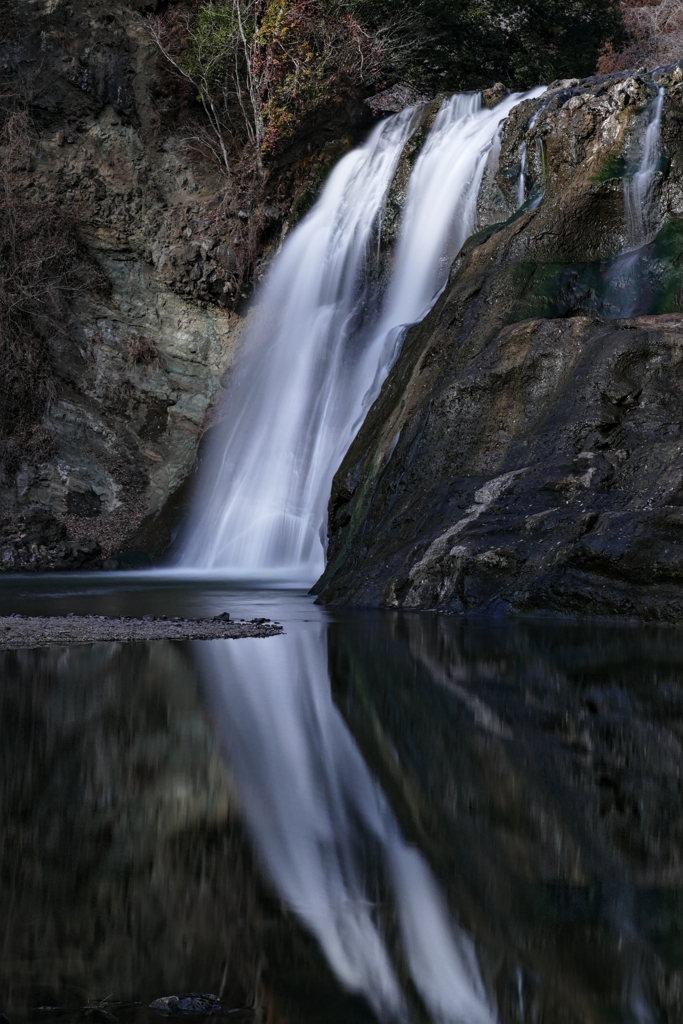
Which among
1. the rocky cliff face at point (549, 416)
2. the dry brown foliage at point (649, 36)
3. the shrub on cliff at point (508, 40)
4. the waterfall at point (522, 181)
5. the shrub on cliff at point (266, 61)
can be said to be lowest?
the rocky cliff face at point (549, 416)

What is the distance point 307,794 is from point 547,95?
12.8m

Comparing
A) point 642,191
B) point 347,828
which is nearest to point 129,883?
point 347,828

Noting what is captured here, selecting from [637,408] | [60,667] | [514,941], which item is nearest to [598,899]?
[514,941]

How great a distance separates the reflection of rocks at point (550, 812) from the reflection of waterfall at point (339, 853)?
0.04 metres

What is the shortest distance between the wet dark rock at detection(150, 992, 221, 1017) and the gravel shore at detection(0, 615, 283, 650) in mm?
4686

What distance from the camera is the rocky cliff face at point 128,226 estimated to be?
19172 mm

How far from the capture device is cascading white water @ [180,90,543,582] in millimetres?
14562

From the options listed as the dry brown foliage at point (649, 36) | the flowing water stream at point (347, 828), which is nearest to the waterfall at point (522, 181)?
the flowing water stream at point (347, 828)

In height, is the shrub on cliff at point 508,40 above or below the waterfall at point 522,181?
above

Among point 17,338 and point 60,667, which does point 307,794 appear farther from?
point 17,338

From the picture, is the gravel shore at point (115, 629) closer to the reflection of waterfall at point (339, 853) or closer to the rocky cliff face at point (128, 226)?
the reflection of waterfall at point (339, 853)

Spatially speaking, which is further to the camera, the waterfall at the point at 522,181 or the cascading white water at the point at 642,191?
the waterfall at the point at 522,181

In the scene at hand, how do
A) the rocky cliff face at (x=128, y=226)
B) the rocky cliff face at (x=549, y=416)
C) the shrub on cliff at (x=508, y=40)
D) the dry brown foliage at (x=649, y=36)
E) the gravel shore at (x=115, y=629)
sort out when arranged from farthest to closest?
the dry brown foliage at (x=649, y=36), the shrub on cliff at (x=508, y=40), the rocky cliff face at (x=128, y=226), the rocky cliff face at (x=549, y=416), the gravel shore at (x=115, y=629)

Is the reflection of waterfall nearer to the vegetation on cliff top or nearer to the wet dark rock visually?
the wet dark rock
